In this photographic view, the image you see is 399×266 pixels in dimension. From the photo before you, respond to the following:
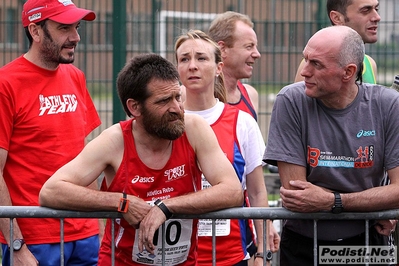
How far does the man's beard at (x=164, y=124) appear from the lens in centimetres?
419

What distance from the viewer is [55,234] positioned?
507 centimetres

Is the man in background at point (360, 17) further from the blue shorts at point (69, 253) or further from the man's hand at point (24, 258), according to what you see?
the man's hand at point (24, 258)

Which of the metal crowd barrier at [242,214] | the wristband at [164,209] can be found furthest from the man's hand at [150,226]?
the metal crowd barrier at [242,214]

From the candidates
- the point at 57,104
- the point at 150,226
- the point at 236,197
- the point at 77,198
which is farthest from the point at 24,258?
the point at 236,197

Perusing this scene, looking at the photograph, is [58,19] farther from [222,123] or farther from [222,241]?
[222,241]

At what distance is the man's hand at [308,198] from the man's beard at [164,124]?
0.64m

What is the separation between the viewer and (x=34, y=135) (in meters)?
5.05

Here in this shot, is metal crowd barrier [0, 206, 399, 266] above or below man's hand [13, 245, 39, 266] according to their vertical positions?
above

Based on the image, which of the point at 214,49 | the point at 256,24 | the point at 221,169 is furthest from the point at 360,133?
the point at 256,24

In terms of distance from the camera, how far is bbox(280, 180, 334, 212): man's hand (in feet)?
13.5

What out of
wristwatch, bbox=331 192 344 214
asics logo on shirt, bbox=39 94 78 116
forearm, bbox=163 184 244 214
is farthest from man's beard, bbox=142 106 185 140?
asics logo on shirt, bbox=39 94 78 116

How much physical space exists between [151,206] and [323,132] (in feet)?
3.22

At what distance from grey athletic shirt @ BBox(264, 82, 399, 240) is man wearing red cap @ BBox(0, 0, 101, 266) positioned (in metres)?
1.52

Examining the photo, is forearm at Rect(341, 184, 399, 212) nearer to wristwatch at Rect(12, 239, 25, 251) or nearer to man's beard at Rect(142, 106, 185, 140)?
man's beard at Rect(142, 106, 185, 140)
